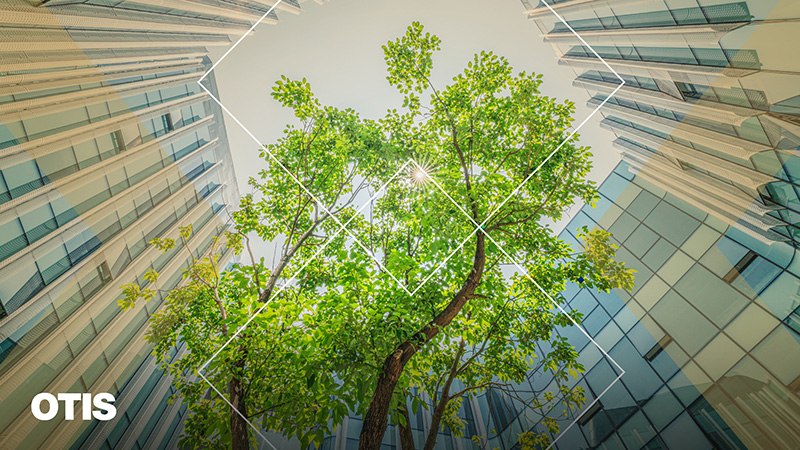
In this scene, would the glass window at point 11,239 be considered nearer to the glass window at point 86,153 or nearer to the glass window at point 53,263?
the glass window at point 53,263

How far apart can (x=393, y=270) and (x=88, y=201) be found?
1650cm

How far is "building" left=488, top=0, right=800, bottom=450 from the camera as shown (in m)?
9.00

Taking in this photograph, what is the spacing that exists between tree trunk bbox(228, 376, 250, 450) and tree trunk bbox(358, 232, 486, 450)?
86.4 inches

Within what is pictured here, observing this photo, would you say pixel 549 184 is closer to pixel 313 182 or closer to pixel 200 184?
pixel 313 182

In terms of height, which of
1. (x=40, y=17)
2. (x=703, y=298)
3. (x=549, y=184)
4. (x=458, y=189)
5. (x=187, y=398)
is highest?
(x=40, y=17)

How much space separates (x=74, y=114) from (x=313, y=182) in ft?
41.9

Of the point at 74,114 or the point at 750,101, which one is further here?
the point at 74,114

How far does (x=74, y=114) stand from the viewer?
13.5m

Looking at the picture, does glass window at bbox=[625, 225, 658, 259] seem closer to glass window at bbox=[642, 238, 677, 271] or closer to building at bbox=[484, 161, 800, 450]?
building at bbox=[484, 161, 800, 450]

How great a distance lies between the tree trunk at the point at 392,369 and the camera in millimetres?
5332

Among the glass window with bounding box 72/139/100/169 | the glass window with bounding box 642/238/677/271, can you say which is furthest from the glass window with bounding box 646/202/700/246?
the glass window with bounding box 72/139/100/169

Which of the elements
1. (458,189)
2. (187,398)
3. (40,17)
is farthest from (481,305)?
(40,17)

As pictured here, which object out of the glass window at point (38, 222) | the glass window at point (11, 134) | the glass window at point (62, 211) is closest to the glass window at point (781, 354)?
the glass window at point (11, 134)

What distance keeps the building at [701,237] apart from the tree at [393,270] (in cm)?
584
